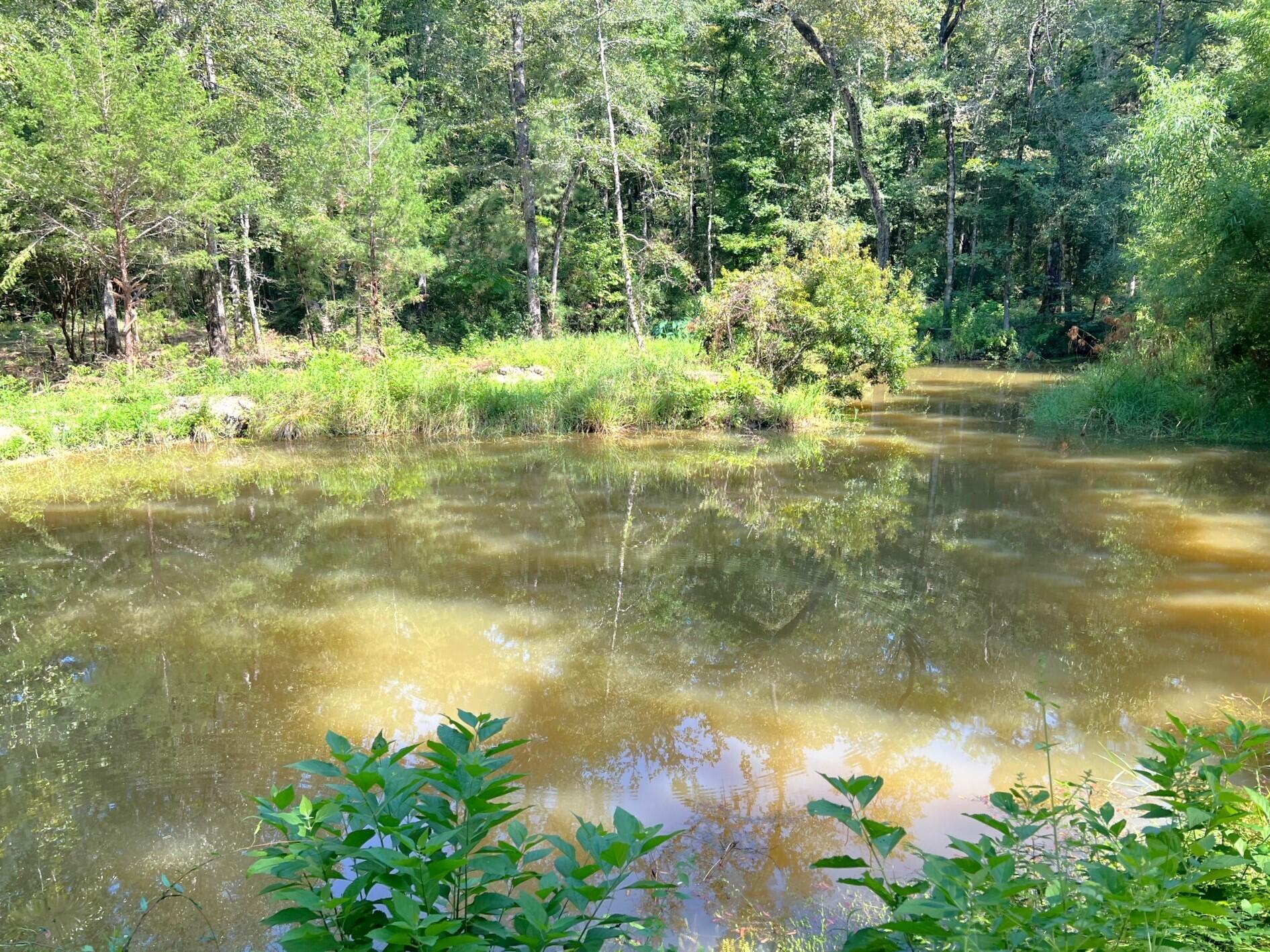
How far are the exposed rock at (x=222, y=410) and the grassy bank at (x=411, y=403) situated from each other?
0.02m

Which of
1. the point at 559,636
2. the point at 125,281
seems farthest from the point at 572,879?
the point at 125,281

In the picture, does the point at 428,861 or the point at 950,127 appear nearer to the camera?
the point at 428,861

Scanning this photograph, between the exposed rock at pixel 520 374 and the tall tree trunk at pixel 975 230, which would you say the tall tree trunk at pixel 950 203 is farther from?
the exposed rock at pixel 520 374

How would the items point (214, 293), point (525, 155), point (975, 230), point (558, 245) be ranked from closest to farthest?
point (214, 293) < point (525, 155) < point (558, 245) < point (975, 230)

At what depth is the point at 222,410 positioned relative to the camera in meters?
12.5

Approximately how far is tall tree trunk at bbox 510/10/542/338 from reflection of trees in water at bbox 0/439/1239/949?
12.8 meters

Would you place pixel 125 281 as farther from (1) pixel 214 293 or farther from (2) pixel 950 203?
(2) pixel 950 203

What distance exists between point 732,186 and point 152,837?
2639cm

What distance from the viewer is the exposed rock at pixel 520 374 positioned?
47.5 ft

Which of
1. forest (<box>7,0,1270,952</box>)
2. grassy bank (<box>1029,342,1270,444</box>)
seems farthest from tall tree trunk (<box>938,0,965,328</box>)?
grassy bank (<box>1029,342,1270,444</box>)

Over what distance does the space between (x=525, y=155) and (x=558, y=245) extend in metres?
3.41

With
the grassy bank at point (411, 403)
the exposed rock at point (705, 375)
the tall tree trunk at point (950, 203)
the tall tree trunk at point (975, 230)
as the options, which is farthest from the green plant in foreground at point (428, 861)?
the tall tree trunk at point (975, 230)

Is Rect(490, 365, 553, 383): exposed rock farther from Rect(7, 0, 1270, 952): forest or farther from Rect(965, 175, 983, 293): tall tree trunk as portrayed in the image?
Rect(965, 175, 983, 293): tall tree trunk

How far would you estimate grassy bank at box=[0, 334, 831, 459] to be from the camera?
12.3m
